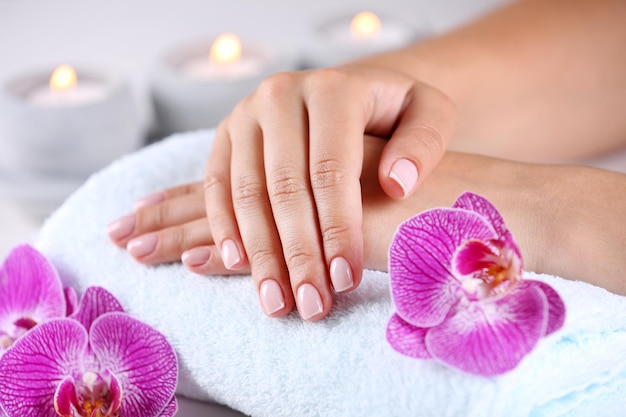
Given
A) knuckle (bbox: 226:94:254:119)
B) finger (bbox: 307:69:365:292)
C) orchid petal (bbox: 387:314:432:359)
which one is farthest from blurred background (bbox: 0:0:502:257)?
orchid petal (bbox: 387:314:432:359)

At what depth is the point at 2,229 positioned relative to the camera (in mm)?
1043

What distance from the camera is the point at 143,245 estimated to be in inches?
27.6

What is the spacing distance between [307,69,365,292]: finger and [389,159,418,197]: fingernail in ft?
0.10

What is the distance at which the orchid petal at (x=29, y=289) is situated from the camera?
0.68 metres

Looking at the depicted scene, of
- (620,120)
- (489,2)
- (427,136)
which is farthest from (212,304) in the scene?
(489,2)

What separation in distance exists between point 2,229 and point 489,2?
1.10 metres

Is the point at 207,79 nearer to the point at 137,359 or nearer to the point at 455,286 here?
the point at 137,359

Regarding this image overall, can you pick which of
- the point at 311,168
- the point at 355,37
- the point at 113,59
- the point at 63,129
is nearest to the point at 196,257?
the point at 311,168

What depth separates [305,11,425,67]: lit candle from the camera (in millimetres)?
1276

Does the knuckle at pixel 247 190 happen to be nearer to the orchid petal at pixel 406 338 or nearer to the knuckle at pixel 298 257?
the knuckle at pixel 298 257

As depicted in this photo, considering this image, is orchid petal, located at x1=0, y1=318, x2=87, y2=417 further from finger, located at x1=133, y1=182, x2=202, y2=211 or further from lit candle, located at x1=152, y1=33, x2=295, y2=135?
lit candle, located at x1=152, y1=33, x2=295, y2=135

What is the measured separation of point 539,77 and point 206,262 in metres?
0.57

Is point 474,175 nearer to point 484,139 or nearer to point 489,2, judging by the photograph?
point 484,139

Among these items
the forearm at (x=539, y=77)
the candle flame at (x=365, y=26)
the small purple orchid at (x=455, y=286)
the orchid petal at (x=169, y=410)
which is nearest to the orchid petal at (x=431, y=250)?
the small purple orchid at (x=455, y=286)
